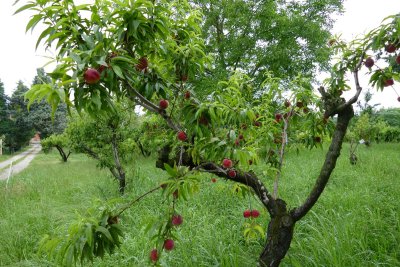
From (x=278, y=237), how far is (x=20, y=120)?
32.5 m

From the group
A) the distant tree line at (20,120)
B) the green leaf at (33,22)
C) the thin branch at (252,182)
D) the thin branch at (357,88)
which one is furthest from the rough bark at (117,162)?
the distant tree line at (20,120)

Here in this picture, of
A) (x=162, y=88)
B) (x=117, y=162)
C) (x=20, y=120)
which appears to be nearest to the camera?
(x=162, y=88)

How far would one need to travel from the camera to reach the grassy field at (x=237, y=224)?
9.54 ft

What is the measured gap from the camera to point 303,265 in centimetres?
279

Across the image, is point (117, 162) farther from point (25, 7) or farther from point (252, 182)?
point (25, 7)

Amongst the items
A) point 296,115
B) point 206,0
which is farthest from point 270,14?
point 296,115

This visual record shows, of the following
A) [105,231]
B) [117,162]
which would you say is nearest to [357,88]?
[105,231]

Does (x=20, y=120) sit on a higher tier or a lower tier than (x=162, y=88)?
lower

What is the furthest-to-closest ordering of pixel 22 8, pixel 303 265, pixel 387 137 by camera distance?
1. pixel 387 137
2. pixel 303 265
3. pixel 22 8

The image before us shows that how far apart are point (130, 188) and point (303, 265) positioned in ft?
15.4

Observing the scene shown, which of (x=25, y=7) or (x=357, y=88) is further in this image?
(x=357, y=88)

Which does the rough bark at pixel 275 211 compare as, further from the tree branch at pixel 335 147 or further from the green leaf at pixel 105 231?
the green leaf at pixel 105 231

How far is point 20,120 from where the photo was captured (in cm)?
2955

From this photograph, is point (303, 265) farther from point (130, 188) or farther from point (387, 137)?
point (387, 137)
